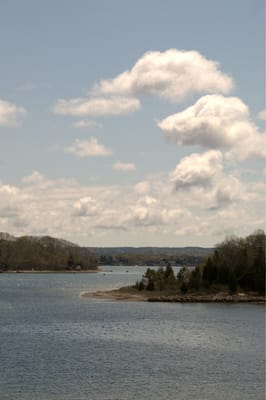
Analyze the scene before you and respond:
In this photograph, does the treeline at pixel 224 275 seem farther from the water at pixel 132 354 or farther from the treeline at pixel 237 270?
the water at pixel 132 354

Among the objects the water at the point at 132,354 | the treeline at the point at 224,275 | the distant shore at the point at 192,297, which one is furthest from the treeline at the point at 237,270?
the water at the point at 132,354

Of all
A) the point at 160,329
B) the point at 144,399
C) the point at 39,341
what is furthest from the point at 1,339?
the point at 144,399

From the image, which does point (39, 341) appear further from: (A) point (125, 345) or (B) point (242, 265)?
(B) point (242, 265)

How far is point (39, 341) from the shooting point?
86.4 metres

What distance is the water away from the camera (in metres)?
56.2

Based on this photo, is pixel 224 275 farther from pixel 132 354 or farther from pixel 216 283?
pixel 132 354

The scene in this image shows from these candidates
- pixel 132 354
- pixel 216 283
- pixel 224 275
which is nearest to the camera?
pixel 132 354

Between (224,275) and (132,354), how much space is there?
96.2 meters

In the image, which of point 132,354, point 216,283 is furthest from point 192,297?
point 132,354

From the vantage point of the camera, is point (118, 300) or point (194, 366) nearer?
point (194, 366)

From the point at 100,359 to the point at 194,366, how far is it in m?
11.1

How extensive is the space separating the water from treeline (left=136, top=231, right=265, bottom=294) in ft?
100

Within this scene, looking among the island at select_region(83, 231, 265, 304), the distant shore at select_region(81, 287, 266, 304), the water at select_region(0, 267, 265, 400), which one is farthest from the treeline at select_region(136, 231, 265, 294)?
the water at select_region(0, 267, 265, 400)

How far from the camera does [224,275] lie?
168 meters
